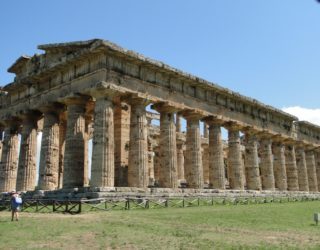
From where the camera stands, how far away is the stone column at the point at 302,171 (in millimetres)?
47188

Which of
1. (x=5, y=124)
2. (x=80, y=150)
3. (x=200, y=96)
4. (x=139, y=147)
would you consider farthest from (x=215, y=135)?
(x=5, y=124)

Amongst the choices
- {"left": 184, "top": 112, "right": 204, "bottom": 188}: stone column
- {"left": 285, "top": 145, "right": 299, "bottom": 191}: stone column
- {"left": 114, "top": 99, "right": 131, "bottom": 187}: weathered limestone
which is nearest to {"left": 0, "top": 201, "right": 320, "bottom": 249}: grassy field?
{"left": 114, "top": 99, "right": 131, "bottom": 187}: weathered limestone

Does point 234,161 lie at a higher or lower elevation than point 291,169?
higher

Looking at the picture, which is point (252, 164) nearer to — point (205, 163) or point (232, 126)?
point (232, 126)

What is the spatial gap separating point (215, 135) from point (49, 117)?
48.4 feet

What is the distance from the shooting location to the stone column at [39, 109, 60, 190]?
92.4ft

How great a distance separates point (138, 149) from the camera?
26422 mm

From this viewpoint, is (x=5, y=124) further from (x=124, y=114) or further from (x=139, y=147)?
(x=139, y=147)

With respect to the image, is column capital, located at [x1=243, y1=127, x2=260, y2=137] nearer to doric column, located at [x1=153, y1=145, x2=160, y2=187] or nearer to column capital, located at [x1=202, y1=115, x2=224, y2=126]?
column capital, located at [x1=202, y1=115, x2=224, y2=126]

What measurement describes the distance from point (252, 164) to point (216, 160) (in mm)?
6492

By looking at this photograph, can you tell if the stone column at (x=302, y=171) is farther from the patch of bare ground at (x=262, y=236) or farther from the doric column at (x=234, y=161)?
the patch of bare ground at (x=262, y=236)

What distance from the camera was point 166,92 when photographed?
29.3 meters

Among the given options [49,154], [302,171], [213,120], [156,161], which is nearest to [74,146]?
[49,154]

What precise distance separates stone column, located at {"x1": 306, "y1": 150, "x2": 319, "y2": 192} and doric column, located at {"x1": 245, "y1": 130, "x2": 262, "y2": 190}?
1486cm
